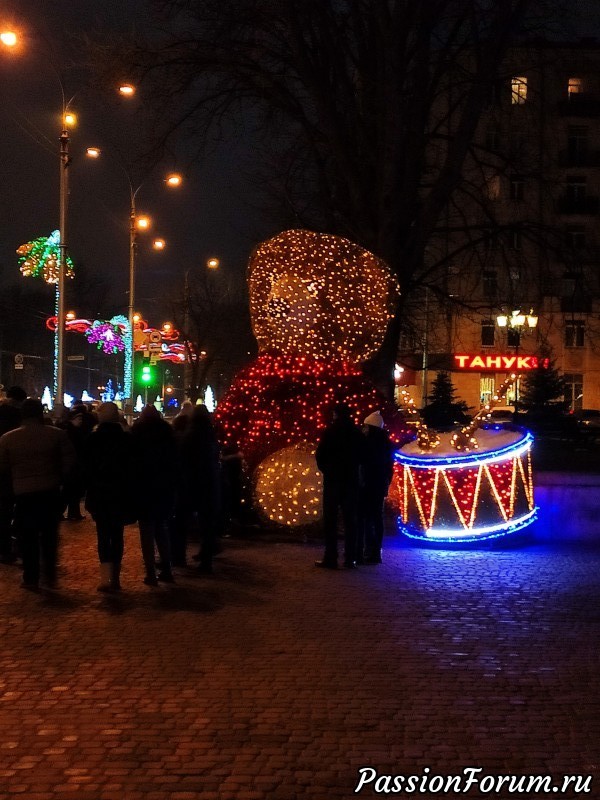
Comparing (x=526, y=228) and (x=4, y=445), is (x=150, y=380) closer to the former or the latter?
(x=526, y=228)

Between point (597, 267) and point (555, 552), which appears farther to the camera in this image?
point (597, 267)

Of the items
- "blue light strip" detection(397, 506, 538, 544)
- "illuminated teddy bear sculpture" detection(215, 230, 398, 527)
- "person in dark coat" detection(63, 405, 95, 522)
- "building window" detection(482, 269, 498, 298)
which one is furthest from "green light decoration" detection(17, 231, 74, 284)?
"blue light strip" detection(397, 506, 538, 544)

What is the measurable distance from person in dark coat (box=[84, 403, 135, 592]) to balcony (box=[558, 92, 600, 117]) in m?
54.7

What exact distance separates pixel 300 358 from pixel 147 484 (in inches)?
195

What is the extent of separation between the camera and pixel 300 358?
15.3 m

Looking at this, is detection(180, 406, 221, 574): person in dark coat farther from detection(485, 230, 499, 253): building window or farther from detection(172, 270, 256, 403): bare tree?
detection(172, 270, 256, 403): bare tree

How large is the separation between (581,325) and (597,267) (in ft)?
8.79

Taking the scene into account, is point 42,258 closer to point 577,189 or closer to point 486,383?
point 486,383

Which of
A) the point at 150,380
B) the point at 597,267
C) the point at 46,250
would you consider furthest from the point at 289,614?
the point at 150,380

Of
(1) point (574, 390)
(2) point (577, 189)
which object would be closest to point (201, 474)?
(1) point (574, 390)

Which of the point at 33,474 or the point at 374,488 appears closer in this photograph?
the point at 33,474

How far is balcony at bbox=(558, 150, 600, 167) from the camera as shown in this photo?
6190 centimetres

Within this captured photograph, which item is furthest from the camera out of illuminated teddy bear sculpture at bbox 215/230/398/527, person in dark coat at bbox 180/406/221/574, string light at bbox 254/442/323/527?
illuminated teddy bear sculpture at bbox 215/230/398/527

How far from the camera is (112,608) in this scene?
31.9 feet
